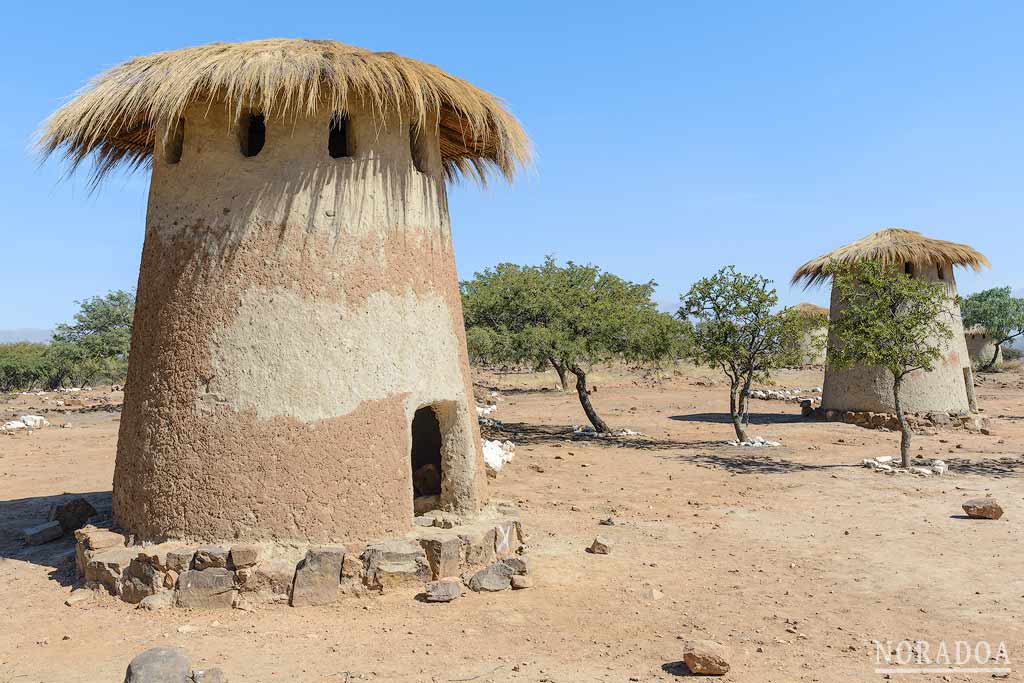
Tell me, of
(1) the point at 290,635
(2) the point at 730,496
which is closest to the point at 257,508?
(1) the point at 290,635

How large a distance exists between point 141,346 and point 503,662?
3891 mm

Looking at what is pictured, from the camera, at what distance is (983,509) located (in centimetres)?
806

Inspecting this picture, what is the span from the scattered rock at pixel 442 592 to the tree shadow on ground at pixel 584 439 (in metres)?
8.34

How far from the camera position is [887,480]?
1030cm

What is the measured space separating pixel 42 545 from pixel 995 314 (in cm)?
3769

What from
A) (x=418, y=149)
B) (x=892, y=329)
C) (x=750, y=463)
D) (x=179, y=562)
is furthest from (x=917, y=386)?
(x=179, y=562)

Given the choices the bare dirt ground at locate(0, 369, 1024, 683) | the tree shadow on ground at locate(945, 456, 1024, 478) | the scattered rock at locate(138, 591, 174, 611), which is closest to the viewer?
the bare dirt ground at locate(0, 369, 1024, 683)

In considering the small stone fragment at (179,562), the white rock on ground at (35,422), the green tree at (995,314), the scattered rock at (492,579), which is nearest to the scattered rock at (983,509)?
the scattered rock at (492,579)

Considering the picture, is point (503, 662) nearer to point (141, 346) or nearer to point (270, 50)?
point (141, 346)

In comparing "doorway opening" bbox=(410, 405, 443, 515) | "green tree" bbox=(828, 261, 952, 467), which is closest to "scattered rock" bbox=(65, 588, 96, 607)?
"doorway opening" bbox=(410, 405, 443, 515)

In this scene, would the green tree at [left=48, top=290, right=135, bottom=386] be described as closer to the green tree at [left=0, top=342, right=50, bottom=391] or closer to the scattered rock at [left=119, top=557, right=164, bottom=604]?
the green tree at [left=0, top=342, right=50, bottom=391]

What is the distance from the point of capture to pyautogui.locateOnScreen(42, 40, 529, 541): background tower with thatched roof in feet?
18.7

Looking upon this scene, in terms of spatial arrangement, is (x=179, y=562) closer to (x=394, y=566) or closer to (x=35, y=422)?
(x=394, y=566)

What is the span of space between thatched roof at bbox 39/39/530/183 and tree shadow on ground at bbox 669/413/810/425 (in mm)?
12600
